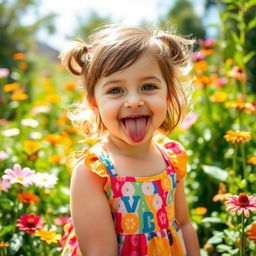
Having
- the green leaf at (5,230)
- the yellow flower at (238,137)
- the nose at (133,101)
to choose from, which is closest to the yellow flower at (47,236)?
the green leaf at (5,230)

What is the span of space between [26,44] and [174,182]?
25.2 feet

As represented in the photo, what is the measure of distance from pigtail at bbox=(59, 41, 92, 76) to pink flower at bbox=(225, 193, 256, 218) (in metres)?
0.58

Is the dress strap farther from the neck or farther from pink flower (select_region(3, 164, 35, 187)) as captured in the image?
pink flower (select_region(3, 164, 35, 187))

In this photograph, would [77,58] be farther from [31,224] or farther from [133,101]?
[31,224]

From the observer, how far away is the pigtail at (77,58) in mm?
1313

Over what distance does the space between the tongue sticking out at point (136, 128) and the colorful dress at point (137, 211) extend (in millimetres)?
115

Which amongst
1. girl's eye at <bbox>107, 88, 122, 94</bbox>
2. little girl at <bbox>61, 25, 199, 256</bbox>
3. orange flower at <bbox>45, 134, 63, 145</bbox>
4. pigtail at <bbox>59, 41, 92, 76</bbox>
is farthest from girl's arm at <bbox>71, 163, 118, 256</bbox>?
orange flower at <bbox>45, 134, 63, 145</bbox>

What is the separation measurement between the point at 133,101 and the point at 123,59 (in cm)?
12

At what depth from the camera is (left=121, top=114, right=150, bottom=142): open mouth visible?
3.85ft

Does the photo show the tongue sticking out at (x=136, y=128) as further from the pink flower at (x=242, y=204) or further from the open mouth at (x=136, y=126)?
the pink flower at (x=242, y=204)

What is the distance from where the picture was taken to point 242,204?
1.11 m

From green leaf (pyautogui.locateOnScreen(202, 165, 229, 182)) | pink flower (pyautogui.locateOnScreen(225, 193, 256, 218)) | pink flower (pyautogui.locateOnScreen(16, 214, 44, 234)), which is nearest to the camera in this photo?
pink flower (pyautogui.locateOnScreen(225, 193, 256, 218))

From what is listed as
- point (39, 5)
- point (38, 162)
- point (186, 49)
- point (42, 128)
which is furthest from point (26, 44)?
point (186, 49)

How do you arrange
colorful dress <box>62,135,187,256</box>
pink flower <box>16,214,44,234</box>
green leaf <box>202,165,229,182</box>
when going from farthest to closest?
green leaf <box>202,165,229,182</box>, pink flower <box>16,214,44,234</box>, colorful dress <box>62,135,187,256</box>
